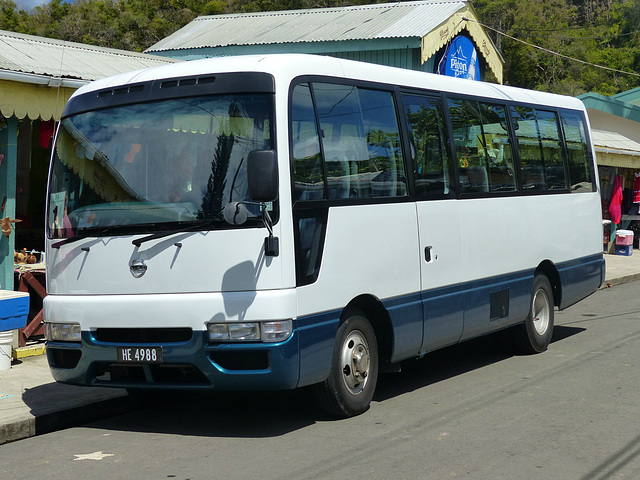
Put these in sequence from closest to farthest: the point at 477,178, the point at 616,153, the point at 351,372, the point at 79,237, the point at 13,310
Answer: the point at 79,237 → the point at 351,372 → the point at 477,178 → the point at 13,310 → the point at 616,153

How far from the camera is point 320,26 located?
75.0 ft

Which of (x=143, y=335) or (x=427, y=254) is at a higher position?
(x=427, y=254)

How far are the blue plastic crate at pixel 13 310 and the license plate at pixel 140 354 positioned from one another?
9.47ft

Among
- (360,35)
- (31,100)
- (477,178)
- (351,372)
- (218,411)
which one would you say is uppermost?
(360,35)

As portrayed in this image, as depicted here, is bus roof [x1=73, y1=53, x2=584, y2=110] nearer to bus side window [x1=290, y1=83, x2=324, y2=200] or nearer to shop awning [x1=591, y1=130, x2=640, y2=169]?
bus side window [x1=290, y1=83, x2=324, y2=200]

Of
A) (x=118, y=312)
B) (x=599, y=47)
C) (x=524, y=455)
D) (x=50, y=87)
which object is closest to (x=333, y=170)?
(x=118, y=312)

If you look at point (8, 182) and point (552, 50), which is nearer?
point (8, 182)

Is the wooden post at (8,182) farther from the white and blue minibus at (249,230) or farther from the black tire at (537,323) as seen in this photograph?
the black tire at (537,323)

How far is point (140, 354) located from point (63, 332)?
0.78 metres

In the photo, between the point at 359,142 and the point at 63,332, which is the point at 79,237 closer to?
the point at 63,332

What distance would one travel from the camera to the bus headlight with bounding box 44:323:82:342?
6637mm

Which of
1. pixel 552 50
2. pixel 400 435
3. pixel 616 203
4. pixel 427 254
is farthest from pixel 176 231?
pixel 552 50

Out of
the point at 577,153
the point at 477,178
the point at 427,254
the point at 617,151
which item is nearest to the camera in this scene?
the point at 427,254

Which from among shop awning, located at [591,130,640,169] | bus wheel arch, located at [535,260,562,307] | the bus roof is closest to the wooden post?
the bus roof
